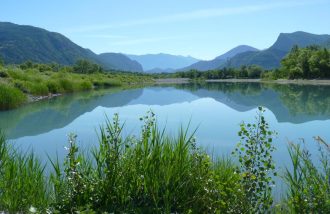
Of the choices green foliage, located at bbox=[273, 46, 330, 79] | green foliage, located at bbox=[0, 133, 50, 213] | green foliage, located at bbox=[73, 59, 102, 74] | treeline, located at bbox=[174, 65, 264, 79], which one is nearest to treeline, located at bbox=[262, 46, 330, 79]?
green foliage, located at bbox=[273, 46, 330, 79]

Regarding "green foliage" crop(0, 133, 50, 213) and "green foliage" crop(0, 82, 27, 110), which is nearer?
"green foliage" crop(0, 133, 50, 213)

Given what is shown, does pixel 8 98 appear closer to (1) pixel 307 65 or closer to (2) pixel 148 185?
(2) pixel 148 185

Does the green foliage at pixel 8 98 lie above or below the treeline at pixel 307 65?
below

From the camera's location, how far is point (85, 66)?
3752 inches

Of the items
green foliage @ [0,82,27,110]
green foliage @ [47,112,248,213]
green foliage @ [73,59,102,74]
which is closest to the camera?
green foliage @ [47,112,248,213]

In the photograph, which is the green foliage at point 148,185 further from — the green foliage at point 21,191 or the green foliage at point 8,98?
the green foliage at point 8,98

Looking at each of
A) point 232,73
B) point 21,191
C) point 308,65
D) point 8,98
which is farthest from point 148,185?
point 232,73

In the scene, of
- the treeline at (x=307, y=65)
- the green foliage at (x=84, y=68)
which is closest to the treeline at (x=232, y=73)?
the treeline at (x=307, y=65)

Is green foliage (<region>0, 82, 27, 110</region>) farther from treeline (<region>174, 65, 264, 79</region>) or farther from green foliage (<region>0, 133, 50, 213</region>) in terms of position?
treeline (<region>174, 65, 264, 79</region>)

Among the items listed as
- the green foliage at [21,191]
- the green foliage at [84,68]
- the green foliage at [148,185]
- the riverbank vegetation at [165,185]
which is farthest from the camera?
the green foliage at [84,68]

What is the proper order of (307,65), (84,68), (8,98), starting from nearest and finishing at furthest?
1. (8,98)
2. (307,65)
3. (84,68)

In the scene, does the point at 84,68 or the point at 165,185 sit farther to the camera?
the point at 84,68

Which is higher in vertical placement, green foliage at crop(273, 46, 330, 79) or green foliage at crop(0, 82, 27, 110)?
green foliage at crop(273, 46, 330, 79)

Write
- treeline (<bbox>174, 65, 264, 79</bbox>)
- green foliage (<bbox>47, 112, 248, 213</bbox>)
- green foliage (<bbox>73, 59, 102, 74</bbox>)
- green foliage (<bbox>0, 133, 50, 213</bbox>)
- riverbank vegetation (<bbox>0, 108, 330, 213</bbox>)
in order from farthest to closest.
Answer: treeline (<bbox>174, 65, 264, 79</bbox>) → green foliage (<bbox>73, 59, 102, 74</bbox>) → green foliage (<bbox>0, 133, 50, 213</bbox>) → green foliage (<bbox>47, 112, 248, 213</bbox>) → riverbank vegetation (<bbox>0, 108, 330, 213</bbox>)
